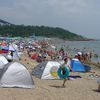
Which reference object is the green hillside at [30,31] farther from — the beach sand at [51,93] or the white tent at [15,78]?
the white tent at [15,78]

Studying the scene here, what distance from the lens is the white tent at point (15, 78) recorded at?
13.9 metres

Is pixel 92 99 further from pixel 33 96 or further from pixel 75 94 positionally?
pixel 33 96

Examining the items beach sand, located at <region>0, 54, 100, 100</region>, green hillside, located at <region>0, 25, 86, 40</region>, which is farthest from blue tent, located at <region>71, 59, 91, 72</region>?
green hillside, located at <region>0, 25, 86, 40</region>

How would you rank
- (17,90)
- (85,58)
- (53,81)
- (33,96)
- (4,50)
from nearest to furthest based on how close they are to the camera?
(33,96)
(17,90)
(53,81)
(4,50)
(85,58)

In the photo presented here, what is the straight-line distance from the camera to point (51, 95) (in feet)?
42.0

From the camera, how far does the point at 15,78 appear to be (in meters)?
14.0

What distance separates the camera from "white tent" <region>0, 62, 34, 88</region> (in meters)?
13.9

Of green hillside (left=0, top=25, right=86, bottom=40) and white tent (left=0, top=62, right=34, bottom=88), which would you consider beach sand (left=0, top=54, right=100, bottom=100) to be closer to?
white tent (left=0, top=62, right=34, bottom=88)

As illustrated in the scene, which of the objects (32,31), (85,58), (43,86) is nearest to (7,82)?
(43,86)

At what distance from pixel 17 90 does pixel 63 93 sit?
1.85 metres

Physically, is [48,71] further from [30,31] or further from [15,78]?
[30,31]

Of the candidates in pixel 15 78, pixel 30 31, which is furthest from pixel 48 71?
pixel 30 31

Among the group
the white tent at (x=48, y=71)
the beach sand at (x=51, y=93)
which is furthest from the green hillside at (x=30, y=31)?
the beach sand at (x=51, y=93)

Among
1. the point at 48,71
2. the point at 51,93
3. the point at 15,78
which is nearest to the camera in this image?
the point at 51,93
